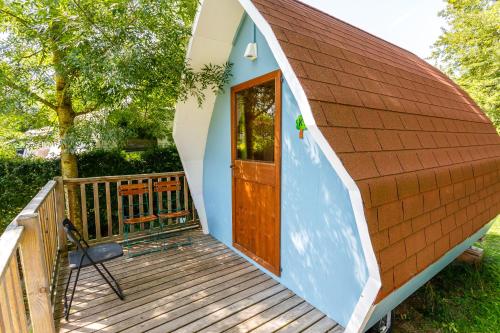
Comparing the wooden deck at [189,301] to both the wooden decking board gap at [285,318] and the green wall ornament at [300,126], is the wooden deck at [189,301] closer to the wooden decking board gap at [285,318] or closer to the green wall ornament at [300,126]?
the wooden decking board gap at [285,318]

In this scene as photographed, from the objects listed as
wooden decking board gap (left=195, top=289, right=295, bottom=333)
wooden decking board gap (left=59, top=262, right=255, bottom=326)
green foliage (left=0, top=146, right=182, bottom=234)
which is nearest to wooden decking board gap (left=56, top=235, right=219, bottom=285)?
wooden decking board gap (left=59, top=262, right=255, bottom=326)

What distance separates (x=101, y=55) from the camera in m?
3.16

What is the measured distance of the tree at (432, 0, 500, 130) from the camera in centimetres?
751

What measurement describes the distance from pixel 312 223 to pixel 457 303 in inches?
93.7

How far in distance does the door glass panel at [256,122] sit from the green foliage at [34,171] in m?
3.04

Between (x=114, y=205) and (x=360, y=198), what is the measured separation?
5047 millimetres

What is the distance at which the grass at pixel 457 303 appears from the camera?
9.08ft

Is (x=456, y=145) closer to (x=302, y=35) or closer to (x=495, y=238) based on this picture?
(x=302, y=35)

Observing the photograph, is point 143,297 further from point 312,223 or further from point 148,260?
point 312,223

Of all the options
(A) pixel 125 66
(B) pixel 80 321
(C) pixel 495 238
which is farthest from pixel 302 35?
(C) pixel 495 238

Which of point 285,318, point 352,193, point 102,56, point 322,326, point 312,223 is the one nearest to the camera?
point 352,193

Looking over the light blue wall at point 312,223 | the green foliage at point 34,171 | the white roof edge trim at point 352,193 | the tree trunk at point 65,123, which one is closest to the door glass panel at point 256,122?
the light blue wall at point 312,223

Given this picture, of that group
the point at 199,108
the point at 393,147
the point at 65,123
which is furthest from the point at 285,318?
the point at 65,123

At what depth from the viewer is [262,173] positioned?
314 cm
